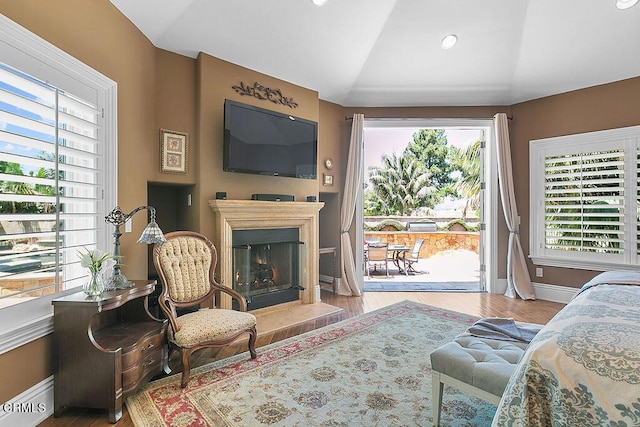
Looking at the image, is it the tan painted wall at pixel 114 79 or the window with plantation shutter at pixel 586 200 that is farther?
the window with plantation shutter at pixel 586 200

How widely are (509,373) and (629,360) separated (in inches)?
23.0

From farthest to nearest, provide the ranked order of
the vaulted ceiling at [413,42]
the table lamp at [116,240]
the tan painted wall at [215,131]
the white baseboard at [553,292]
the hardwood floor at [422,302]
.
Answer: the white baseboard at [553,292]
the tan painted wall at [215,131]
the vaulted ceiling at [413,42]
the hardwood floor at [422,302]
the table lamp at [116,240]

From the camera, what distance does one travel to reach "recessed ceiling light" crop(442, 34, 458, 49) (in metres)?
4.21

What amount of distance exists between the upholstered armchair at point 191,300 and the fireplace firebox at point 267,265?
2.52ft

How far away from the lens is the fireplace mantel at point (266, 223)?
3.68 m

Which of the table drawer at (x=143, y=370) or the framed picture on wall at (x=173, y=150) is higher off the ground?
the framed picture on wall at (x=173, y=150)

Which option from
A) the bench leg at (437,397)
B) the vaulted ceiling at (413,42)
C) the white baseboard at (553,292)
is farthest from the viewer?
the white baseboard at (553,292)

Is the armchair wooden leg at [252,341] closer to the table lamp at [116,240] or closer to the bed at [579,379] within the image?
the table lamp at [116,240]

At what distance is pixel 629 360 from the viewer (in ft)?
3.75

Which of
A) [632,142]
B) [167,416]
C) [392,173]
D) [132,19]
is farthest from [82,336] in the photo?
[392,173]

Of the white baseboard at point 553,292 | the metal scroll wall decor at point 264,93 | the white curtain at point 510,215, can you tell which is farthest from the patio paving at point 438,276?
the metal scroll wall decor at point 264,93

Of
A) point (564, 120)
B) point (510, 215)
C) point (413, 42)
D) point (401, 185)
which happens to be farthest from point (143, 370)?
point (401, 185)

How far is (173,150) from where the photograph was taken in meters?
3.48

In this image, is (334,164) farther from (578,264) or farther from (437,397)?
(437,397)
